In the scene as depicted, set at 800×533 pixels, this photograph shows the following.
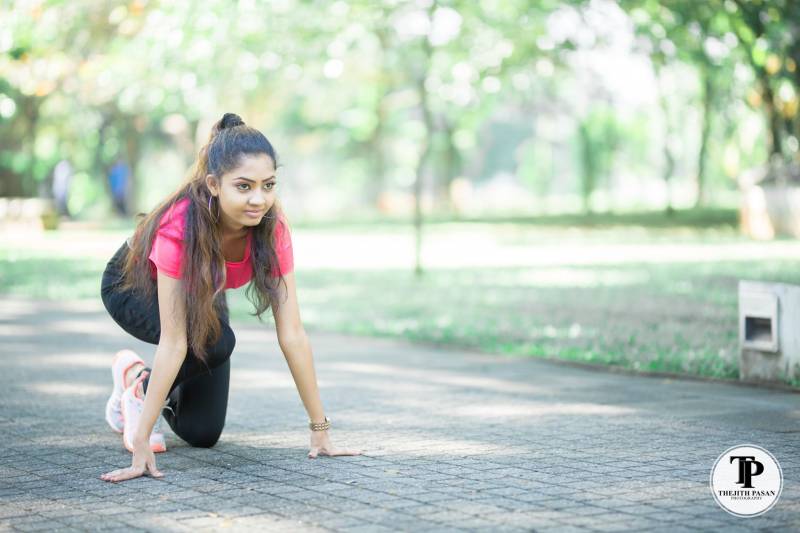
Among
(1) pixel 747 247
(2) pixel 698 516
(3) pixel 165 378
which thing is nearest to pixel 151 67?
(1) pixel 747 247

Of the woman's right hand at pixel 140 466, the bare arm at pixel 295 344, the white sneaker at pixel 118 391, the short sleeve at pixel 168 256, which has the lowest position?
the woman's right hand at pixel 140 466

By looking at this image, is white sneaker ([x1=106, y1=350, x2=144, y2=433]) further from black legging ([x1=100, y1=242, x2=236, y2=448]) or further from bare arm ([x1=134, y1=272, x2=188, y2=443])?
bare arm ([x1=134, y1=272, x2=188, y2=443])

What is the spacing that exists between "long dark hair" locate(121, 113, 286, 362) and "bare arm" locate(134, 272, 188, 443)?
0.04 meters

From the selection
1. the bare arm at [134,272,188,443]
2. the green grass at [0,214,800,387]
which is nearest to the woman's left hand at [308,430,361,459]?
the bare arm at [134,272,188,443]

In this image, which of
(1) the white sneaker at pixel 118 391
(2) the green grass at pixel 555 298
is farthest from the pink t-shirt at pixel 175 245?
(2) the green grass at pixel 555 298

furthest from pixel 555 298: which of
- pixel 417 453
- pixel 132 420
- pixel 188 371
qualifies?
pixel 188 371

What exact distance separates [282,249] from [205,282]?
1.34 feet

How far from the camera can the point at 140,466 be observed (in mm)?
4891

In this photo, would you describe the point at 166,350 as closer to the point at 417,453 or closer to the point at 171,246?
the point at 171,246

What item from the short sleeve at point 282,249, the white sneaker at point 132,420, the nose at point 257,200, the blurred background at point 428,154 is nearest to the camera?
the nose at point 257,200

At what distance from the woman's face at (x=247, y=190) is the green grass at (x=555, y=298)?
395 cm

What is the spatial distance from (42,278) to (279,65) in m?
4.67

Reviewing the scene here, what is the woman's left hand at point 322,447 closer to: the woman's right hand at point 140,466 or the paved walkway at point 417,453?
the paved walkway at point 417,453

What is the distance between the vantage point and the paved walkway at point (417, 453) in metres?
4.21
